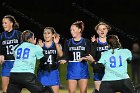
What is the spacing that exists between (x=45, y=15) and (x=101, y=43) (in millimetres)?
10542

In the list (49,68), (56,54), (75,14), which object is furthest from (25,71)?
(75,14)

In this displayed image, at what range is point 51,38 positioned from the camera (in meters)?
7.93

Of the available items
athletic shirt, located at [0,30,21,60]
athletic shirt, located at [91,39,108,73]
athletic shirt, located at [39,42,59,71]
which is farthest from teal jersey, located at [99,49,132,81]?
athletic shirt, located at [0,30,21,60]

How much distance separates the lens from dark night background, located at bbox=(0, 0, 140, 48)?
17.4 meters

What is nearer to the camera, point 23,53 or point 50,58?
point 23,53

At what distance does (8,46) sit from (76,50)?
140 cm

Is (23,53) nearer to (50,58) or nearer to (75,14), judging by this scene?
(50,58)

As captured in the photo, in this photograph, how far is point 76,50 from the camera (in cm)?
796

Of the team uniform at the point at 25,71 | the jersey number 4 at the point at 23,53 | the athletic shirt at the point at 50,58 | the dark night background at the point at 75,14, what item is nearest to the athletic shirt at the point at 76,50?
the athletic shirt at the point at 50,58

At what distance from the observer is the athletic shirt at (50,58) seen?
25.8 feet

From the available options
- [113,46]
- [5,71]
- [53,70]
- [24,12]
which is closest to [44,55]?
[53,70]

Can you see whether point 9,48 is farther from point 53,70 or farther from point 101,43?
point 101,43

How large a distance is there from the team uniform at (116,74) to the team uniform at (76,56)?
110 cm

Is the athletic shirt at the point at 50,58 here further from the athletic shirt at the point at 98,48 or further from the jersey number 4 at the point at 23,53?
the jersey number 4 at the point at 23,53
